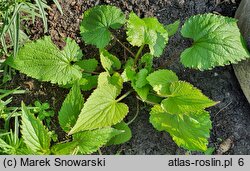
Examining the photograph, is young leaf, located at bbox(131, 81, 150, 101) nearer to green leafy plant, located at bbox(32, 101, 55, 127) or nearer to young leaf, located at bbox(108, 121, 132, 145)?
young leaf, located at bbox(108, 121, 132, 145)

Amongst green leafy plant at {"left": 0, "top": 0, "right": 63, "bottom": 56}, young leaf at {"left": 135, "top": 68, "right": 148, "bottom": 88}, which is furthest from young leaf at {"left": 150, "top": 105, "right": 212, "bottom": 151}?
green leafy plant at {"left": 0, "top": 0, "right": 63, "bottom": 56}

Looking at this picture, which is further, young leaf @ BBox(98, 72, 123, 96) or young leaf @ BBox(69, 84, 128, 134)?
young leaf @ BBox(98, 72, 123, 96)

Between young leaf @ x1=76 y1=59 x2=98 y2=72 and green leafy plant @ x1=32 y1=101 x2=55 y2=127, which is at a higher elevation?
young leaf @ x1=76 y1=59 x2=98 y2=72

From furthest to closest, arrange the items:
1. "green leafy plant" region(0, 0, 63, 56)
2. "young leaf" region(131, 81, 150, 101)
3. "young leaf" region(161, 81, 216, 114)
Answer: "young leaf" region(131, 81, 150, 101), "young leaf" region(161, 81, 216, 114), "green leafy plant" region(0, 0, 63, 56)

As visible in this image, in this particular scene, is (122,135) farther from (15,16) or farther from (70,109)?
(15,16)

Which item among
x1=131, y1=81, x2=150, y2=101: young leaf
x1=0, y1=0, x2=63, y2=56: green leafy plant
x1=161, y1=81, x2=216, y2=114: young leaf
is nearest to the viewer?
x1=0, y1=0, x2=63, y2=56: green leafy plant

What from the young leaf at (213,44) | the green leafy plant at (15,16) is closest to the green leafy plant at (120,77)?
the young leaf at (213,44)

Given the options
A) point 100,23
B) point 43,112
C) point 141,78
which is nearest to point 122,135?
point 141,78
